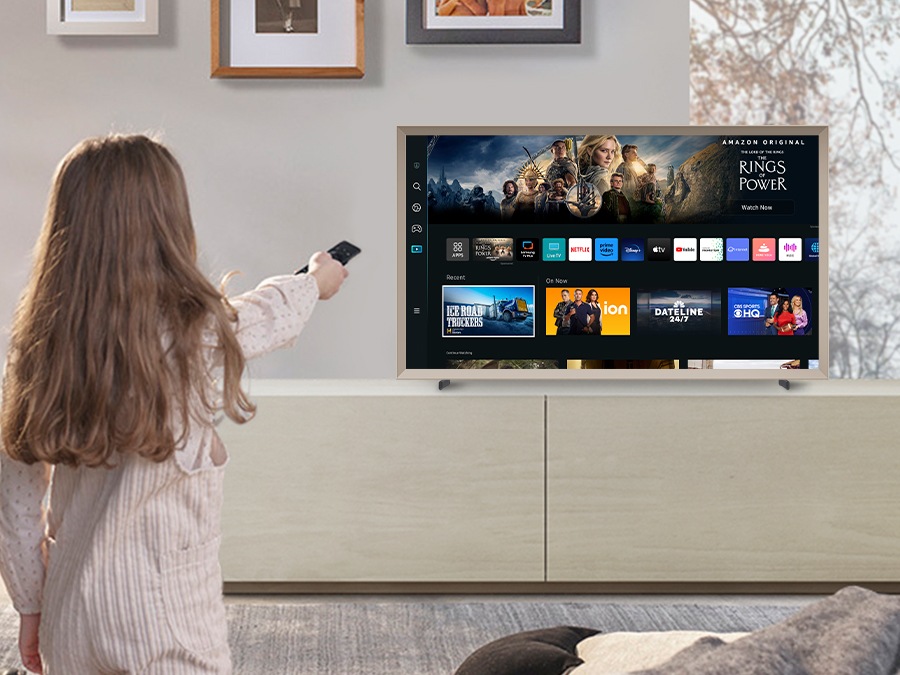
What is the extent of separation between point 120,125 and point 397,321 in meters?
0.99

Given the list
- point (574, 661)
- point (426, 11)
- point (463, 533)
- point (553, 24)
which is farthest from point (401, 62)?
point (574, 661)

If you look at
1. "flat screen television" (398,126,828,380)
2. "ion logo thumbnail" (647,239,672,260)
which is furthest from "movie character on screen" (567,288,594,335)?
"ion logo thumbnail" (647,239,672,260)

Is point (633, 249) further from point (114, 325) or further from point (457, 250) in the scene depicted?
point (114, 325)

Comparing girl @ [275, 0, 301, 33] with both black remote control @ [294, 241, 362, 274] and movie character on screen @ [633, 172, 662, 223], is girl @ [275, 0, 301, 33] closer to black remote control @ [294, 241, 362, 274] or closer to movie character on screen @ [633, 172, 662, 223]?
movie character on screen @ [633, 172, 662, 223]

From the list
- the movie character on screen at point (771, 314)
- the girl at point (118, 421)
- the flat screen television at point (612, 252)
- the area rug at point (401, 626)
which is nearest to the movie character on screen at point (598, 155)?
the flat screen television at point (612, 252)

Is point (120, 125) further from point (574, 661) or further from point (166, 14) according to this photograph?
point (574, 661)

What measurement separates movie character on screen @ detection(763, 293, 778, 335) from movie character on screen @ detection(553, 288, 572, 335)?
557 millimetres

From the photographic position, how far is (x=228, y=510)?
3.08 meters

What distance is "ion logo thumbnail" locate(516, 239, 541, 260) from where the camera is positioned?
3.19m

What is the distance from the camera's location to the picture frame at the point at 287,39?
3.22 m

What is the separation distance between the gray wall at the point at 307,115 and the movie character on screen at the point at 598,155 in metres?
0.13

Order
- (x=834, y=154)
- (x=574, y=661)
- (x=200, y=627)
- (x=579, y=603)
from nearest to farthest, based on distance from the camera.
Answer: (x=574, y=661) < (x=200, y=627) < (x=579, y=603) < (x=834, y=154)

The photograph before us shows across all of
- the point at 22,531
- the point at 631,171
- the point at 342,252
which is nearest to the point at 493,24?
the point at 631,171

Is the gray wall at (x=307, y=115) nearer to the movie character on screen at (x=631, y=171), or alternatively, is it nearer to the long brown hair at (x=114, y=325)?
the movie character on screen at (x=631, y=171)
